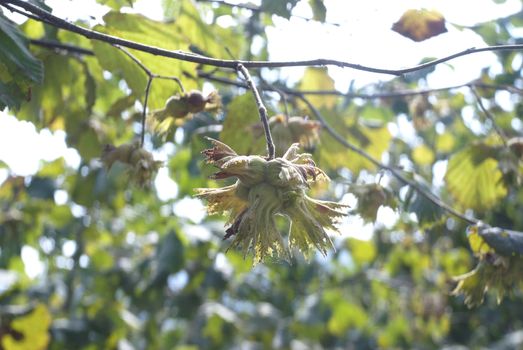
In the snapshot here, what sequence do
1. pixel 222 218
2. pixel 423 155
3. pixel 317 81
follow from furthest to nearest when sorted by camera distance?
pixel 423 155
pixel 222 218
pixel 317 81

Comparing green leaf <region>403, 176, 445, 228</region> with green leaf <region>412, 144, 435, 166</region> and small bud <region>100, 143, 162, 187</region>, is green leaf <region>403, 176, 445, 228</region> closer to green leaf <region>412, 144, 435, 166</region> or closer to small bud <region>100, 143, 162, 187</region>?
small bud <region>100, 143, 162, 187</region>

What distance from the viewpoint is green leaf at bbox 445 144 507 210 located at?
231 centimetres

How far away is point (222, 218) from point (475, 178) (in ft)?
7.72

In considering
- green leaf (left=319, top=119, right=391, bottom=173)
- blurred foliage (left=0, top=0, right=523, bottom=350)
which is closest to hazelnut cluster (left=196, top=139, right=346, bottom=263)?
Result: blurred foliage (left=0, top=0, right=523, bottom=350)

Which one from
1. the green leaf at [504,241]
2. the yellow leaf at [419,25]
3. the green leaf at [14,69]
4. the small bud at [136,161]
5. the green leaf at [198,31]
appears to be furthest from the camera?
the green leaf at [198,31]

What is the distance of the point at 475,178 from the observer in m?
2.35

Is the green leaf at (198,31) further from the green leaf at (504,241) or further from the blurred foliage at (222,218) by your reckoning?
the green leaf at (504,241)

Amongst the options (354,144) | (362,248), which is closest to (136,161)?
(354,144)

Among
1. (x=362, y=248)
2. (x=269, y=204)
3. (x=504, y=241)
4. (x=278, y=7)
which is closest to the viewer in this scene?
(x=269, y=204)

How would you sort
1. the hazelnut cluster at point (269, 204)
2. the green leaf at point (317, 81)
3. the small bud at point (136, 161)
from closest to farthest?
the hazelnut cluster at point (269, 204) → the small bud at point (136, 161) → the green leaf at point (317, 81)

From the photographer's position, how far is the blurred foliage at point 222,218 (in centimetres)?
196

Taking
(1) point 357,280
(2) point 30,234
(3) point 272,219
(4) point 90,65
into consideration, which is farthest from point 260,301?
(3) point 272,219

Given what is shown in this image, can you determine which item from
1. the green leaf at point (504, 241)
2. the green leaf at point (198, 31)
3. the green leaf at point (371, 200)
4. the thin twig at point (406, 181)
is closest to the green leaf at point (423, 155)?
the green leaf at point (198, 31)

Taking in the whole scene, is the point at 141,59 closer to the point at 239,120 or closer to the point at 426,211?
the point at 239,120
